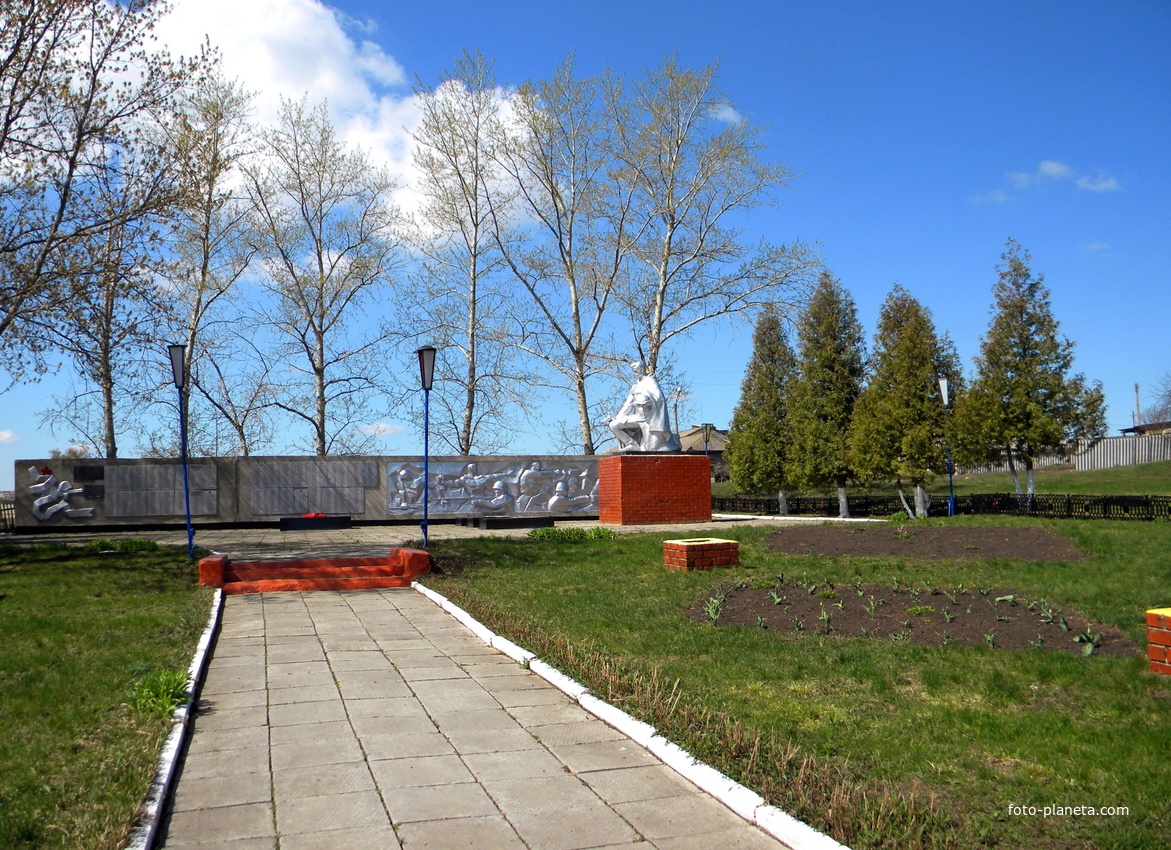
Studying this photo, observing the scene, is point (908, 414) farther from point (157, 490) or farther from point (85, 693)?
point (85, 693)

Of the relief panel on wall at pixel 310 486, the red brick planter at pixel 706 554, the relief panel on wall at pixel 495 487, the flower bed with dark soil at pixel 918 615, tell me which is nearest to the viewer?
the flower bed with dark soil at pixel 918 615

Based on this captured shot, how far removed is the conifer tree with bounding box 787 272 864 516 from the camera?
29.2 metres

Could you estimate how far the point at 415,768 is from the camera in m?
4.19

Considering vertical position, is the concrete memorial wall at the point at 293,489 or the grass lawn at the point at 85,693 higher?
the concrete memorial wall at the point at 293,489

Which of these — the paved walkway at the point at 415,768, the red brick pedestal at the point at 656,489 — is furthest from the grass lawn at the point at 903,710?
the red brick pedestal at the point at 656,489

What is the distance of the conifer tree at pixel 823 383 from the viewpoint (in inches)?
1151

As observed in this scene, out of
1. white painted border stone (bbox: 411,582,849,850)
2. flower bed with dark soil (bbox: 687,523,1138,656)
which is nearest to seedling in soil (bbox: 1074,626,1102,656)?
flower bed with dark soil (bbox: 687,523,1138,656)

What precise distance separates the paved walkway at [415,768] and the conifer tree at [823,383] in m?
24.0

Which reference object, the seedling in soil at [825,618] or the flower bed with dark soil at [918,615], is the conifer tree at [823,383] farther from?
the seedling in soil at [825,618]

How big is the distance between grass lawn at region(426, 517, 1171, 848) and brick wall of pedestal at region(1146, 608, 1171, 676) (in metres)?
0.12

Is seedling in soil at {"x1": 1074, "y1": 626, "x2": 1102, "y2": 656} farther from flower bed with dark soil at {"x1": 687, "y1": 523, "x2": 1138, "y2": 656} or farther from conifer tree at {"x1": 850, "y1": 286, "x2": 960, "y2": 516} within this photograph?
conifer tree at {"x1": 850, "y1": 286, "x2": 960, "y2": 516}

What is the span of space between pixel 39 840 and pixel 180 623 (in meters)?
4.91

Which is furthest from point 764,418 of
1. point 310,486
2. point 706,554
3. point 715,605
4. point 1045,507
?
point 715,605

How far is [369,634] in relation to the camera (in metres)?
7.81
